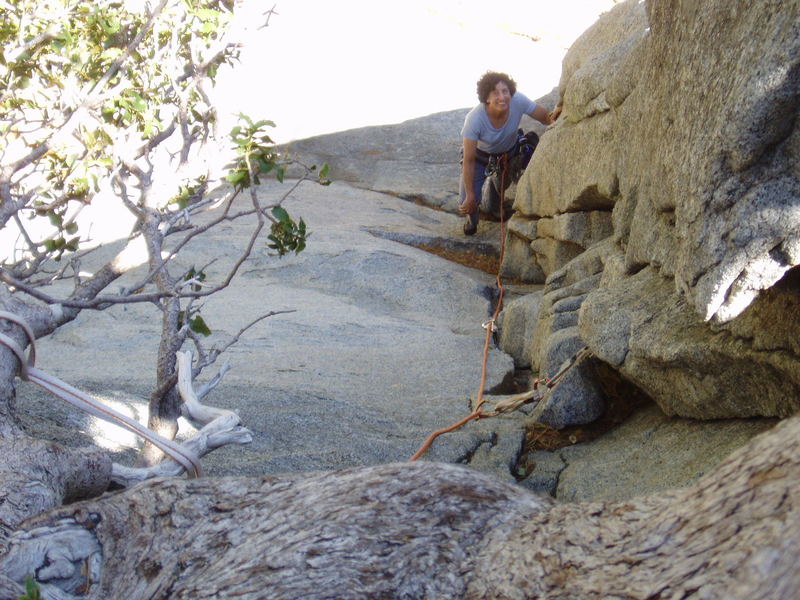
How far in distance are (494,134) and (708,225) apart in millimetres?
6002

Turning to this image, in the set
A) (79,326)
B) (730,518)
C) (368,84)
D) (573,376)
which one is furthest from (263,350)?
(368,84)

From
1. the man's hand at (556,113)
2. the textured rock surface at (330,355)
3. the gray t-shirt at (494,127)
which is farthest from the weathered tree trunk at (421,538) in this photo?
the gray t-shirt at (494,127)

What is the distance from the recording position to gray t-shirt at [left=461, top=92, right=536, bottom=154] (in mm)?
8383

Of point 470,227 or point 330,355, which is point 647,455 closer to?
point 330,355

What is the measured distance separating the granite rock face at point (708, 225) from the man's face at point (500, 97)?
3139 millimetres

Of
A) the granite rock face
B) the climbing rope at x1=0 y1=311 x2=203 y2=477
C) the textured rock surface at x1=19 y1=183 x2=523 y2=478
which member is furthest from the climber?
the climbing rope at x1=0 y1=311 x2=203 y2=477

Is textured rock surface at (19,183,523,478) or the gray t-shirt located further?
the gray t-shirt

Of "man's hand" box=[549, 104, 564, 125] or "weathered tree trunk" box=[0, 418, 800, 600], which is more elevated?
"man's hand" box=[549, 104, 564, 125]

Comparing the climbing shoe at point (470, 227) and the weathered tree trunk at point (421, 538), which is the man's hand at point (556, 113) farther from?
the weathered tree trunk at point (421, 538)

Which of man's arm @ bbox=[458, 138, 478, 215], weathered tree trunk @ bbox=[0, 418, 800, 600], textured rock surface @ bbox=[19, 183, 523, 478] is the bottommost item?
weathered tree trunk @ bbox=[0, 418, 800, 600]

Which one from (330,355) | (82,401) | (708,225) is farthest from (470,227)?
(82,401)

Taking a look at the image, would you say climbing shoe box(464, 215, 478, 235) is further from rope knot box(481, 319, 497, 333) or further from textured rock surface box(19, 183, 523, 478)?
rope knot box(481, 319, 497, 333)

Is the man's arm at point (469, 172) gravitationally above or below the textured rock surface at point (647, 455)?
above

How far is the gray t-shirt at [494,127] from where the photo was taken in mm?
8383
